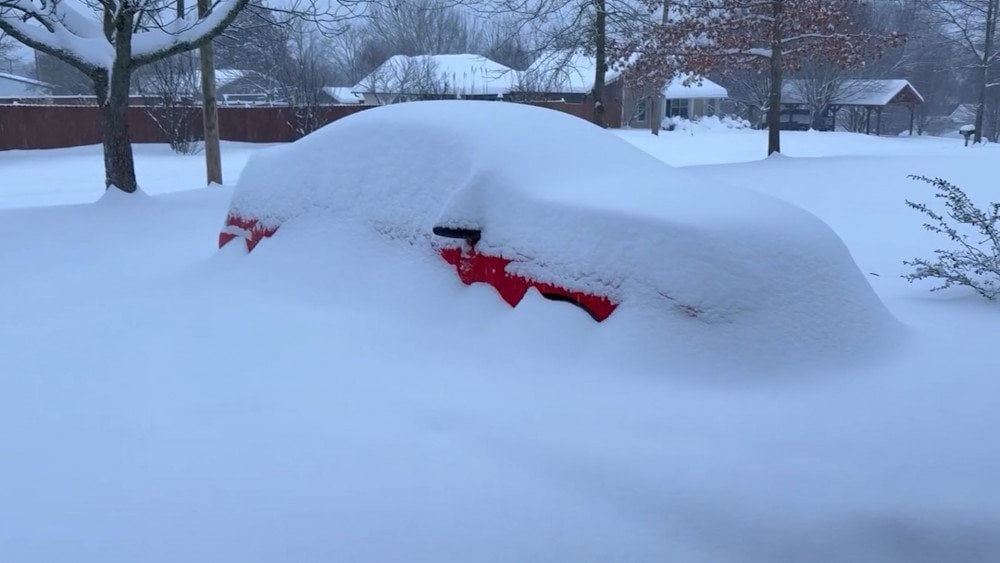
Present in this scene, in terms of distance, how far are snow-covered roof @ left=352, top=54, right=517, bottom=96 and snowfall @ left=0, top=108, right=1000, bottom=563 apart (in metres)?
36.4

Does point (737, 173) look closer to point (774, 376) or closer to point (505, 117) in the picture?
point (505, 117)

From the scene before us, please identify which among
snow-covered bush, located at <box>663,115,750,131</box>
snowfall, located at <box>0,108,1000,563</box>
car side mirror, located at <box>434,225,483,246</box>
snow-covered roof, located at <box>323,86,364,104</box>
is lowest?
snowfall, located at <box>0,108,1000,563</box>

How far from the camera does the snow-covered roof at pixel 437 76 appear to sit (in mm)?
42344

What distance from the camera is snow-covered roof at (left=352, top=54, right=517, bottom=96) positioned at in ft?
139

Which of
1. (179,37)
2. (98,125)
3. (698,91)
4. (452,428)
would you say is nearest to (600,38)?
(179,37)

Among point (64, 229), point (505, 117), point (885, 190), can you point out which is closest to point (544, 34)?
point (885, 190)

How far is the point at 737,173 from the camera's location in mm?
15203

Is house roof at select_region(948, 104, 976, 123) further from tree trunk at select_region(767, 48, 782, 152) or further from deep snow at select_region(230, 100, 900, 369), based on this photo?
deep snow at select_region(230, 100, 900, 369)

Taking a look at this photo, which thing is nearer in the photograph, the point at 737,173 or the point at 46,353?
the point at 46,353

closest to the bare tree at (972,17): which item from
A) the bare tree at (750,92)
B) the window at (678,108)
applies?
the bare tree at (750,92)

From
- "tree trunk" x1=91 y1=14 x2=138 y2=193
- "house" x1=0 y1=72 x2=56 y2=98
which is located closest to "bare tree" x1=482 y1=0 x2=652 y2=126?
"tree trunk" x1=91 y1=14 x2=138 y2=193

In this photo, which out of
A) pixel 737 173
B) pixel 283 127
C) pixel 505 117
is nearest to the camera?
pixel 505 117

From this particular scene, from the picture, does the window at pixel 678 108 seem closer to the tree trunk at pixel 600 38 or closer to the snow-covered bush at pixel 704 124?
the snow-covered bush at pixel 704 124

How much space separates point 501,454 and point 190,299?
10.4ft
